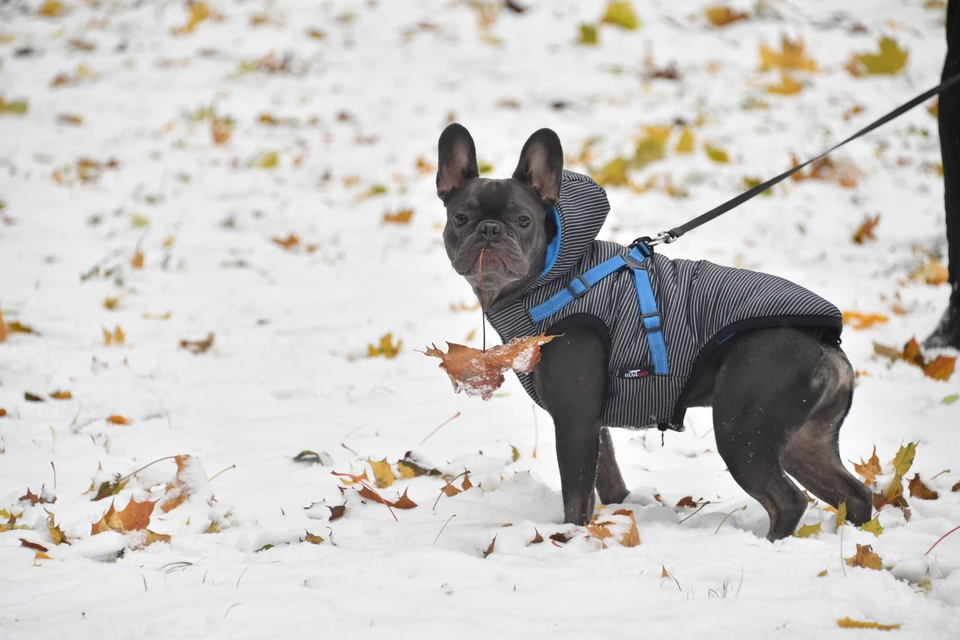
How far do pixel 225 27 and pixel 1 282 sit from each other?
28.4ft

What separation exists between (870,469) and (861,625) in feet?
4.87

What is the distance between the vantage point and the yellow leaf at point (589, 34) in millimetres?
12391

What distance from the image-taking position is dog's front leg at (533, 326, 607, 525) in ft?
10.9

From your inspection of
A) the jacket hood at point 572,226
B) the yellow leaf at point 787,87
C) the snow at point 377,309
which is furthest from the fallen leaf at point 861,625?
the yellow leaf at point 787,87

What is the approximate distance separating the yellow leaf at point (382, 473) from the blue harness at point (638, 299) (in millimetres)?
1018

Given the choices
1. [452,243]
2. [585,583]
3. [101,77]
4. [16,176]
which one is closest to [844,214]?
[452,243]

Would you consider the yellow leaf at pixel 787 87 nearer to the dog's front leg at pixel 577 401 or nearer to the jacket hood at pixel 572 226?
the jacket hood at pixel 572 226

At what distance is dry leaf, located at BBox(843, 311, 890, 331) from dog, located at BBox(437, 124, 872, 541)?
8.26 ft

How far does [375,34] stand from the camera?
13.6 m

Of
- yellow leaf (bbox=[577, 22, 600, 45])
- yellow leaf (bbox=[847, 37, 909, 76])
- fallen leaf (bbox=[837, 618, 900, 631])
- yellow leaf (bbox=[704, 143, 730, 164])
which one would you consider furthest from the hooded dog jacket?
yellow leaf (bbox=[577, 22, 600, 45])

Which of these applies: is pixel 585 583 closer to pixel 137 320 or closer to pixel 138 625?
pixel 138 625

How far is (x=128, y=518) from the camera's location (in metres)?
3.13

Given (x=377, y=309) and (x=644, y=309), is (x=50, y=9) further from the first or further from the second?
(x=644, y=309)

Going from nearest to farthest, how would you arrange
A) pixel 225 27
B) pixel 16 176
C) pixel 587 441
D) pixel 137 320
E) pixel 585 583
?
pixel 585 583, pixel 587 441, pixel 137 320, pixel 16 176, pixel 225 27
